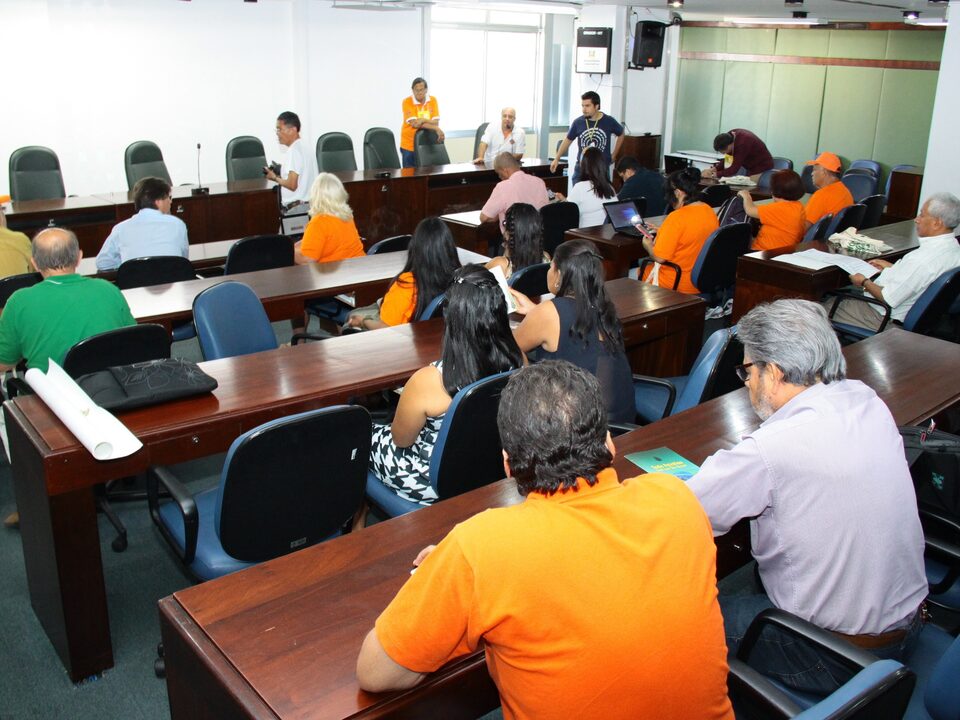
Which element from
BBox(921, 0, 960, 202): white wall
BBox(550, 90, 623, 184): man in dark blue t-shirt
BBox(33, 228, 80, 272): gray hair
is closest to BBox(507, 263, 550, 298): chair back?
BBox(33, 228, 80, 272): gray hair

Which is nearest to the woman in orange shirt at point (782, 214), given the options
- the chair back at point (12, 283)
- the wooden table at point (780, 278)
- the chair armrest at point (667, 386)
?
the wooden table at point (780, 278)

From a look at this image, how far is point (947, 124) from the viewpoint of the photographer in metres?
7.03

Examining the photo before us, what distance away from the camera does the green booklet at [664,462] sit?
2.36 m

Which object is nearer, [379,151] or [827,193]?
[827,193]

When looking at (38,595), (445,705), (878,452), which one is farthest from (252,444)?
(878,452)

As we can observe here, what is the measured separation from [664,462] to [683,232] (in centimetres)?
317

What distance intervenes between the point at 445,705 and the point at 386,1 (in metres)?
8.93

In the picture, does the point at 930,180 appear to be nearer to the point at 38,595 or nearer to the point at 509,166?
the point at 509,166

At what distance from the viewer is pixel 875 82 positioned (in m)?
10.3

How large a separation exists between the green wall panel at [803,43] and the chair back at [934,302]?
735 centimetres

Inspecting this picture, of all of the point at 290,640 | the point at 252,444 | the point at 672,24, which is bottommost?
the point at 290,640

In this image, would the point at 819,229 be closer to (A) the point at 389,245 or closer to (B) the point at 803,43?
(A) the point at 389,245

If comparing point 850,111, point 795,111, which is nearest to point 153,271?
point 850,111

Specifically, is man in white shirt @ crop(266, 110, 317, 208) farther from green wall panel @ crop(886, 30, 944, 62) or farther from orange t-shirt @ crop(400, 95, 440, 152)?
green wall panel @ crop(886, 30, 944, 62)
